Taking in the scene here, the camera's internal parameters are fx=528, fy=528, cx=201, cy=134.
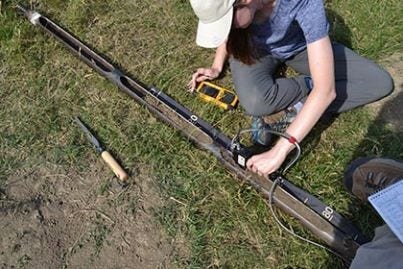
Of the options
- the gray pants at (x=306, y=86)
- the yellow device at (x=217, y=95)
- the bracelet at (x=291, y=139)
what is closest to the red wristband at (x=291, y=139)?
the bracelet at (x=291, y=139)

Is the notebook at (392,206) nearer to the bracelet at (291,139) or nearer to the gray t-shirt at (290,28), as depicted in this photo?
the bracelet at (291,139)

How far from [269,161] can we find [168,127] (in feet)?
2.35

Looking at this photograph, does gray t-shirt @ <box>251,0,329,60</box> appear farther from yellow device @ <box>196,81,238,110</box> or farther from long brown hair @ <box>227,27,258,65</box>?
yellow device @ <box>196,81,238,110</box>

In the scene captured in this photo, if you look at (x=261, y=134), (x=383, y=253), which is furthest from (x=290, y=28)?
(x=383, y=253)

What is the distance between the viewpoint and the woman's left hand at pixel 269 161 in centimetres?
240

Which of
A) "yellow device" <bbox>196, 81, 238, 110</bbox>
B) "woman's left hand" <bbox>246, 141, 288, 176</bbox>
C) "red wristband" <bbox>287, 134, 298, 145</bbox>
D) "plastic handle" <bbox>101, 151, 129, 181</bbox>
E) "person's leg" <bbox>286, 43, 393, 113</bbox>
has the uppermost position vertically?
"person's leg" <bbox>286, 43, 393, 113</bbox>

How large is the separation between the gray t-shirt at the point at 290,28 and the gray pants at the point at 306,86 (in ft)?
0.36

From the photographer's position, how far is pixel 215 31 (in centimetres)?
216

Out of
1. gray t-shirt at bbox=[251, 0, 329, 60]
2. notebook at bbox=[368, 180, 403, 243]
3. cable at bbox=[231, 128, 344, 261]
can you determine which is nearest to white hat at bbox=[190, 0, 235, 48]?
gray t-shirt at bbox=[251, 0, 329, 60]

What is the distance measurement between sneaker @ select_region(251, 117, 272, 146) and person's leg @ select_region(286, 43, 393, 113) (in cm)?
38

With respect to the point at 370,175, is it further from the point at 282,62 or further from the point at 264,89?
the point at 282,62

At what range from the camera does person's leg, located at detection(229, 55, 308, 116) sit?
109 inches

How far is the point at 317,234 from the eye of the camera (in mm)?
2416

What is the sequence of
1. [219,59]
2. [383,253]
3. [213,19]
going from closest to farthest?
[383,253]
[213,19]
[219,59]
